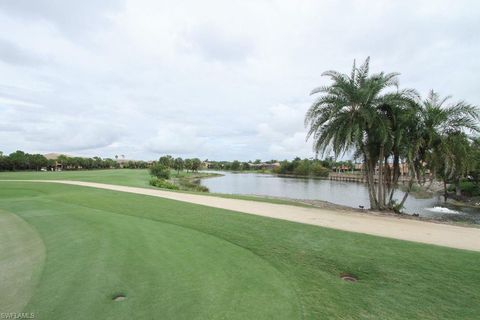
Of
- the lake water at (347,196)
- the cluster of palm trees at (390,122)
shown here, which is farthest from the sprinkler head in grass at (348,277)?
the lake water at (347,196)

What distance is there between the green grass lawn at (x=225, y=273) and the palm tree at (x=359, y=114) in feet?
20.2

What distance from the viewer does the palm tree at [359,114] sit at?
1211cm

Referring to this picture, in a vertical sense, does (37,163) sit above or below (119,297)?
above

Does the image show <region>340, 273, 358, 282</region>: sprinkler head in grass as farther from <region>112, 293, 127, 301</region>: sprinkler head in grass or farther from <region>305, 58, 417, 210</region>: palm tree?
<region>305, 58, 417, 210</region>: palm tree

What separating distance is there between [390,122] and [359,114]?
1.67 meters

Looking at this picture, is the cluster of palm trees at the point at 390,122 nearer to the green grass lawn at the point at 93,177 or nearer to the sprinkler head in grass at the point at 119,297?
the sprinkler head in grass at the point at 119,297

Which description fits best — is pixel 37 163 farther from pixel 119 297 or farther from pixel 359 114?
pixel 119 297

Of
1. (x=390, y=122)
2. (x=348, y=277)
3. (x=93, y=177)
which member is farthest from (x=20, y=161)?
(x=348, y=277)

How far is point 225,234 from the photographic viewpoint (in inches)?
281

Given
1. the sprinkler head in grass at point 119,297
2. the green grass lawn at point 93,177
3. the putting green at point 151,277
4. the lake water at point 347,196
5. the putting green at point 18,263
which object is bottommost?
the lake water at point 347,196

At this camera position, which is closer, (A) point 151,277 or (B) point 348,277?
(A) point 151,277

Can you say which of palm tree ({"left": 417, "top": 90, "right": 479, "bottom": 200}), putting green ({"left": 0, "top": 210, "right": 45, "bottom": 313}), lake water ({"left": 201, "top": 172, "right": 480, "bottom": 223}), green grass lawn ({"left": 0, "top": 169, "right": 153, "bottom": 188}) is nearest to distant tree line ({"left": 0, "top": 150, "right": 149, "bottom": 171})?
green grass lawn ({"left": 0, "top": 169, "right": 153, "bottom": 188})

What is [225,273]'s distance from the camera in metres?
4.63

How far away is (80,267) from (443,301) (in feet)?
18.6
